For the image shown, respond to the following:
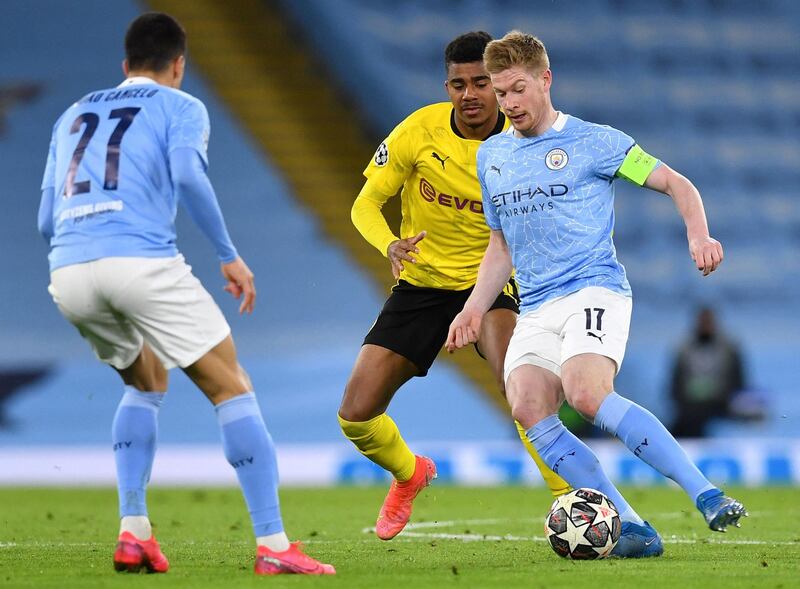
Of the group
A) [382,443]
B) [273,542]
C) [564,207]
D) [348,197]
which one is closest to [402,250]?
[564,207]

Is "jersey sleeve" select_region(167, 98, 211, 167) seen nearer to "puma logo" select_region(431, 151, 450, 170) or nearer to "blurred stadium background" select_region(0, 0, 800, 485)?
"puma logo" select_region(431, 151, 450, 170)

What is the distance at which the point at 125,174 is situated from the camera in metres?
5.29

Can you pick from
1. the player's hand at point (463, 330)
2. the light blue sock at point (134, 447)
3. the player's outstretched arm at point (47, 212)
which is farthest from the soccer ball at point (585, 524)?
the player's outstretched arm at point (47, 212)

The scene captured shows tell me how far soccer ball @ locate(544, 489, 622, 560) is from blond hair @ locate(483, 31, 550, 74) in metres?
1.79

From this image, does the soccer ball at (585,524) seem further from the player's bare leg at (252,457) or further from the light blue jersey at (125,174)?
the light blue jersey at (125,174)

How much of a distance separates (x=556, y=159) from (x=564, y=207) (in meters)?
0.22

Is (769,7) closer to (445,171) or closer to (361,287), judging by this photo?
(361,287)

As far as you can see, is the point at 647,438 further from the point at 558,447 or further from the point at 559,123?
the point at 559,123

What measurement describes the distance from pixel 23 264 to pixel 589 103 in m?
Result: 6.81

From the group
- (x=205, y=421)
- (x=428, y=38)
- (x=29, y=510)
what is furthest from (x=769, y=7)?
(x=29, y=510)

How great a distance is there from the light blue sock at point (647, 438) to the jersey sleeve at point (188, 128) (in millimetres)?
1876

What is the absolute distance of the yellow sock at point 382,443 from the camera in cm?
720

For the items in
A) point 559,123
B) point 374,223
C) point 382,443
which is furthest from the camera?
point 382,443

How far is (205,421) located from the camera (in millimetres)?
15109
